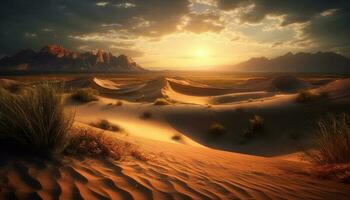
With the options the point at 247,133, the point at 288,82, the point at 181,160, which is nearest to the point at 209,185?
the point at 181,160

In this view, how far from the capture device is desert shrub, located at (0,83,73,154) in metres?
4.68

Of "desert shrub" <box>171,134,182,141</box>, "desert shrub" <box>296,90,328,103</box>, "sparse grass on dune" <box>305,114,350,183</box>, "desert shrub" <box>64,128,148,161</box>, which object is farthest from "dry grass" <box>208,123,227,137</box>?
"desert shrub" <box>64,128,148,161</box>

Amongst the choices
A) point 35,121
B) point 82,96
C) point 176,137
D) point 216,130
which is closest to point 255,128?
point 216,130

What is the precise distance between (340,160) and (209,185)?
3561mm

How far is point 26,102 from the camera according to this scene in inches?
195

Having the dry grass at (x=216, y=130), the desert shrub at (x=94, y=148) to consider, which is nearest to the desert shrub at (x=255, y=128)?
the dry grass at (x=216, y=130)

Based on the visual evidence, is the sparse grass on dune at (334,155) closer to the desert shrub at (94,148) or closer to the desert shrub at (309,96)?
the desert shrub at (94,148)

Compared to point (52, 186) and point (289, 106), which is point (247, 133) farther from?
point (52, 186)

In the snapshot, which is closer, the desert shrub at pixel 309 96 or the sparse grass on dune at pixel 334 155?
the sparse grass on dune at pixel 334 155

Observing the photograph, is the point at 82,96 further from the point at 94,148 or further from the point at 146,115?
the point at 94,148

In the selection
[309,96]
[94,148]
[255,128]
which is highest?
[309,96]

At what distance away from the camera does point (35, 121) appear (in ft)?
15.6

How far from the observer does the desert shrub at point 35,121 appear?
4684 mm

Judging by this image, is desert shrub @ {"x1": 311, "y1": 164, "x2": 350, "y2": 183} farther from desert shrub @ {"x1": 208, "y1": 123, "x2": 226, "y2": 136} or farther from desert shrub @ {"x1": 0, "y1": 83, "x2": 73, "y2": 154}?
desert shrub @ {"x1": 208, "y1": 123, "x2": 226, "y2": 136}
